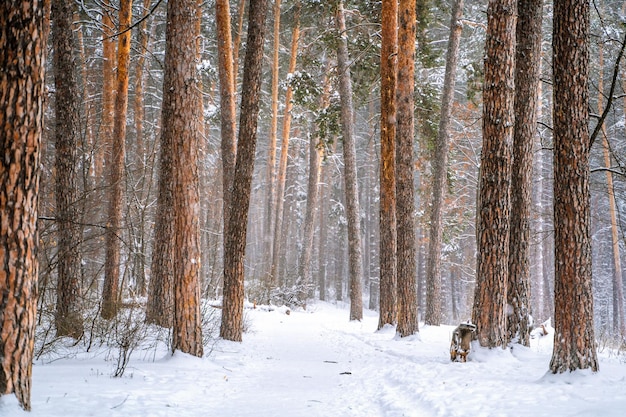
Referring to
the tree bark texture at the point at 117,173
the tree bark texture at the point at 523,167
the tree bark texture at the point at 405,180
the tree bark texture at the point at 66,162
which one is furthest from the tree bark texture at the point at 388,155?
the tree bark texture at the point at 66,162

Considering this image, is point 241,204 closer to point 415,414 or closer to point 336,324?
point 415,414

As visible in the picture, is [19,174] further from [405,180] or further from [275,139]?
[275,139]

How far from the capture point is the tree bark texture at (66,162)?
7.07 metres

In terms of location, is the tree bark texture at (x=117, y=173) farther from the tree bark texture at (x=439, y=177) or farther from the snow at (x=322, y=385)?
the tree bark texture at (x=439, y=177)

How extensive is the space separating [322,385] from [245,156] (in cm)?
437

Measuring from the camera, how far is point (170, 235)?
372 inches

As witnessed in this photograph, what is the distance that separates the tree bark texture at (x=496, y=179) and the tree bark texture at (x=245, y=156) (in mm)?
4036

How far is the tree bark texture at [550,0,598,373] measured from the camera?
5457mm

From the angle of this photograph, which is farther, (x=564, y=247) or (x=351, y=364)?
(x=351, y=364)

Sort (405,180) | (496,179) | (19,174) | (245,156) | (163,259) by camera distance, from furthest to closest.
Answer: (405,180) < (163,259) < (245,156) < (496,179) < (19,174)

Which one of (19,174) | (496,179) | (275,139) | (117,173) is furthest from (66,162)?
(275,139)

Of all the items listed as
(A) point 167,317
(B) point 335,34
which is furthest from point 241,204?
(B) point 335,34

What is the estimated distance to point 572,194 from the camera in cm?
557

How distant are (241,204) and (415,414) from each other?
Result: 514cm
